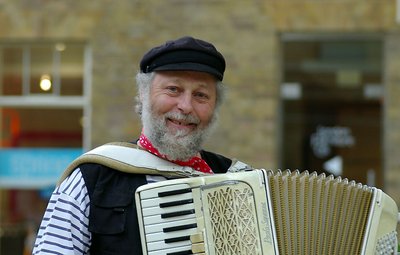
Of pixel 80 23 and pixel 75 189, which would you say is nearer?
pixel 75 189

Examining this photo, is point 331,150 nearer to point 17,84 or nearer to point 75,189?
point 17,84

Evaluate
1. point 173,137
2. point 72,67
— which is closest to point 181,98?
point 173,137

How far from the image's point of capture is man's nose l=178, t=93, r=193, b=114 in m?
3.06

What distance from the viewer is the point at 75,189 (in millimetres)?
2994

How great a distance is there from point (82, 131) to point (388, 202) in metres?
7.00

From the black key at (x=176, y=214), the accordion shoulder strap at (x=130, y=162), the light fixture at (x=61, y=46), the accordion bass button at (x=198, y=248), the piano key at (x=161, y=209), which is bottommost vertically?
the accordion bass button at (x=198, y=248)

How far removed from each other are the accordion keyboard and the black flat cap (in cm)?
45

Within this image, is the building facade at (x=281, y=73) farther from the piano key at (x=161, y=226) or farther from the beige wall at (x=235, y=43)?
the piano key at (x=161, y=226)

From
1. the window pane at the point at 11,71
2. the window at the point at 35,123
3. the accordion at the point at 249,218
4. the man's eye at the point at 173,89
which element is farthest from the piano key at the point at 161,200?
the window pane at the point at 11,71

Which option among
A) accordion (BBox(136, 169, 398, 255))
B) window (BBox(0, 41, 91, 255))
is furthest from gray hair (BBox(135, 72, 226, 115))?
window (BBox(0, 41, 91, 255))

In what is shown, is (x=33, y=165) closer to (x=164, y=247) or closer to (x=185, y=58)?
(x=185, y=58)

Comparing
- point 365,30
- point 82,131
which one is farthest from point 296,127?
point 82,131

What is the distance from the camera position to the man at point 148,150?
9.72 feet

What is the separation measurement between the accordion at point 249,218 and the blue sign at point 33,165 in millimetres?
7063
